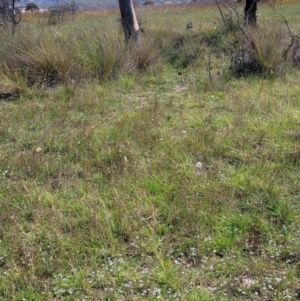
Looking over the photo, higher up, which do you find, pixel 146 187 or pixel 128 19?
pixel 128 19

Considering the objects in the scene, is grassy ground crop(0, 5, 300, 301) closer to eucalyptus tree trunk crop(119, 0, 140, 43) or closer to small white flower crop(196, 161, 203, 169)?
small white flower crop(196, 161, 203, 169)

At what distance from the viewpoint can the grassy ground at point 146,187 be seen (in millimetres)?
2217

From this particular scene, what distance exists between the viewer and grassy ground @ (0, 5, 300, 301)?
7.27 ft

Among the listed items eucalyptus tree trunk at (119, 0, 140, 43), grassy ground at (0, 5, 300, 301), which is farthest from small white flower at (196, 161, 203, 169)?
eucalyptus tree trunk at (119, 0, 140, 43)

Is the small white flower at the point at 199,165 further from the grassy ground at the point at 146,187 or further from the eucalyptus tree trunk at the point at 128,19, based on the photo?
the eucalyptus tree trunk at the point at 128,19

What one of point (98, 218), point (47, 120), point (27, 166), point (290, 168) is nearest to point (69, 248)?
point (98, 218)

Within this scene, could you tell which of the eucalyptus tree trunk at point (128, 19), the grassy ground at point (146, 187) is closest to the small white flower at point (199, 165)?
the grassy ground at point (146, 187)

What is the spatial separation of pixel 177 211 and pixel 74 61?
4045mm

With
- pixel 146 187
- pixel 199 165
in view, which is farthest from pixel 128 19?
pixel 146 187

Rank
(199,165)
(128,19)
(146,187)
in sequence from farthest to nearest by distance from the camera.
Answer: (128,19)
(199,165)
(146,187)

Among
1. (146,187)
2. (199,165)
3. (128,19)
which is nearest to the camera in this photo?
(146,187)

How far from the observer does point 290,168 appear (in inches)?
129

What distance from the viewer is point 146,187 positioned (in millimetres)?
3043

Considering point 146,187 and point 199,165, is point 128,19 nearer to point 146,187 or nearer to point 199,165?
point 199,165
